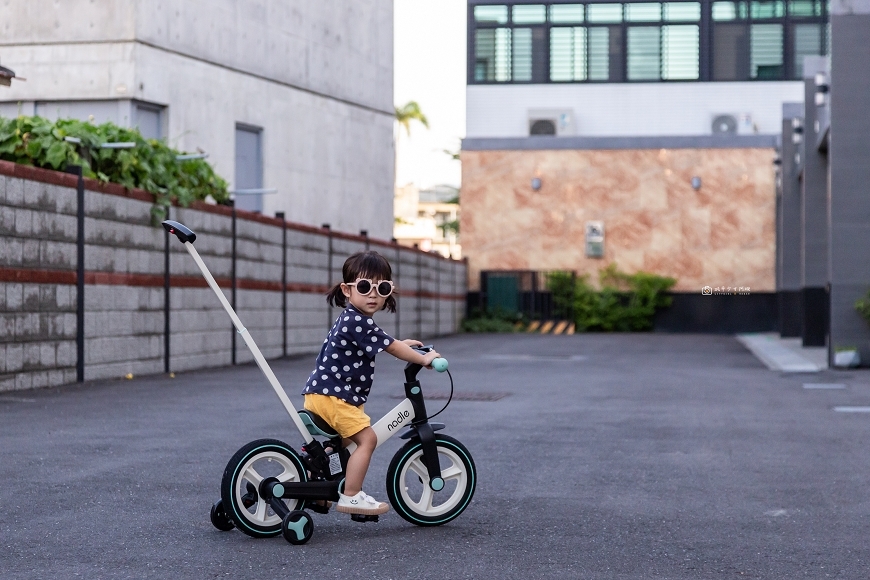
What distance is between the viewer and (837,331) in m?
19.2

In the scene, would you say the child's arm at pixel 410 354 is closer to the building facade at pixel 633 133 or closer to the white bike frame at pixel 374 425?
the white bike frame at pixel 374 425

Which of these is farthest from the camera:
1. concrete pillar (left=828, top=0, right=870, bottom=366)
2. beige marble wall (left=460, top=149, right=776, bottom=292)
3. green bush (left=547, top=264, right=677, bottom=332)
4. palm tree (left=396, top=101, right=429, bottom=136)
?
palm tree (left=396, top=101, right=429, bottom=136)

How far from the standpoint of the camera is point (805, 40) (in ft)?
142

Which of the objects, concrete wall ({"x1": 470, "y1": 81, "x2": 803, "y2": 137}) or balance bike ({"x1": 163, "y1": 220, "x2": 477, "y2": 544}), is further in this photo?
concrete wall ({"x1": 470, "y1": 81, "x2": 803, "y2": 137})

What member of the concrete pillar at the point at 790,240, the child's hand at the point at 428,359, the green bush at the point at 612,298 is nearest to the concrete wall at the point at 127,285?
the child's hand at the point at 428,359

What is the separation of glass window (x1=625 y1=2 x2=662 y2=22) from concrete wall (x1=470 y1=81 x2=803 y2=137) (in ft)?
7.31

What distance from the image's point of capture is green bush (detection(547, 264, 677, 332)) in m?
38.6

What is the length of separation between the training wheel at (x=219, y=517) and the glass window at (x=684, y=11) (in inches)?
1574

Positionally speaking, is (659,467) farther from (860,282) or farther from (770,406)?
(860,282)

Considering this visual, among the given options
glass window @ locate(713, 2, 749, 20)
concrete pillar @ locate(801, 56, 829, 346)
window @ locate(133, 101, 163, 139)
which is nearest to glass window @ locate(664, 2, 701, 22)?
glass window @ locate(713, 2, 749, 20)

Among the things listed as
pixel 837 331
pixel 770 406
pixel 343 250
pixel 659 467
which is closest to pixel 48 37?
pixel 343 250

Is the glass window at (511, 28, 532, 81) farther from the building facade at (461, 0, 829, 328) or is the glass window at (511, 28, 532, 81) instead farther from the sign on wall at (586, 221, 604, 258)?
the sign on wall at (586, 221, 604, 258)

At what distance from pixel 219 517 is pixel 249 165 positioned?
23767 mm

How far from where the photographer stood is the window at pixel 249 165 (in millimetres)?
28625
